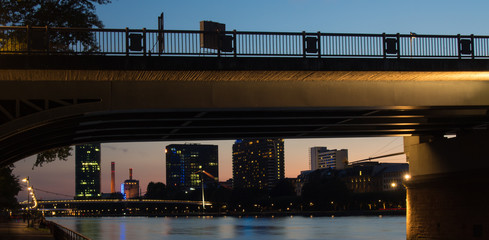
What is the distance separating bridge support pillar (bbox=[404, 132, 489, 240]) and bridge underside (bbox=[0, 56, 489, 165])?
514cm

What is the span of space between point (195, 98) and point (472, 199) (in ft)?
56.9

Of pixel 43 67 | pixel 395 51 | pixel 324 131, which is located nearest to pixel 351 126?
pixel 324 131

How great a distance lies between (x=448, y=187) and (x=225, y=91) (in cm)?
1690

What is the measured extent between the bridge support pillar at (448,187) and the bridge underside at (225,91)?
5.14 metres

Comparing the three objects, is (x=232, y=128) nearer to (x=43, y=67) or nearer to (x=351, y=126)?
(x=351, y=126)

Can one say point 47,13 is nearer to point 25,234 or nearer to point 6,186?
point 25,234

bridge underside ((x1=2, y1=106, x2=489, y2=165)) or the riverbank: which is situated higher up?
bridge underside ((x1=2, y1=106, x2=489, y2=165))

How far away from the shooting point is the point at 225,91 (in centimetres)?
2519

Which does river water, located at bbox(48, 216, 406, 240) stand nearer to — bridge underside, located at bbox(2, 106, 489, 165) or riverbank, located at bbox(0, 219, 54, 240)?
riverbank, located at bbox(0, 219, 54, 240)

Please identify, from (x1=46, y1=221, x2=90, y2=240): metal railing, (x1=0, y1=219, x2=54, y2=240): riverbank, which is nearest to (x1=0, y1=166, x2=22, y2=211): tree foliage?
(x1=0, y1=219, x2=54, y2=240): riverbank

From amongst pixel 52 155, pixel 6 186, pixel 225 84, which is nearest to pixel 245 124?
pixel 225 84

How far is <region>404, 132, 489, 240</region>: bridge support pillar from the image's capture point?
32844mm

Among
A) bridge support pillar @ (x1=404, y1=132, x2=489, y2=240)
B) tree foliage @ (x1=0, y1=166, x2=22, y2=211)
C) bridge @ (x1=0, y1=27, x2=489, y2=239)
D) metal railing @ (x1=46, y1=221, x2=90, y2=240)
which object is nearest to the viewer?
bridge @ (x1=0, y1=27, x2=489, y2=239)

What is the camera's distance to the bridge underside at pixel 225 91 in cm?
2311
